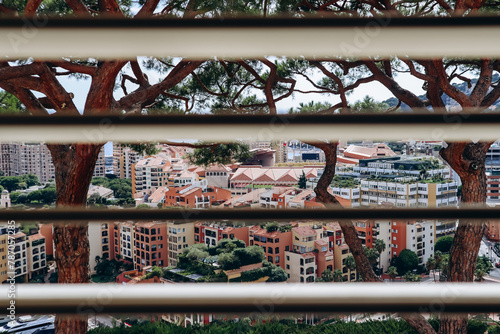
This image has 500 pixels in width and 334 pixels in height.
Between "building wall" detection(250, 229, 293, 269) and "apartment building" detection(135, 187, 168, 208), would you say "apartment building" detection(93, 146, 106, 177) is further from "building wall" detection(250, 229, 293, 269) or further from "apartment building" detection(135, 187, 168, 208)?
"building wall" detection(250, 229, 293, 269)

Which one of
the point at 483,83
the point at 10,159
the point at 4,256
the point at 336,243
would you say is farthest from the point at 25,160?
the point at 483,83

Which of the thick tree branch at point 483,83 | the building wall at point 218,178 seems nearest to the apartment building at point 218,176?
the building wall at point 218,178

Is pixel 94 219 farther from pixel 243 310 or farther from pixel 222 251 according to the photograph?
pixel 222 251

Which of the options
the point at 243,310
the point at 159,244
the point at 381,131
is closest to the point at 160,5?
the point at 159,244

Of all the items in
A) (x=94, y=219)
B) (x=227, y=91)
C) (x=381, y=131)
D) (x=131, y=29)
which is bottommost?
(x=94, y=219)

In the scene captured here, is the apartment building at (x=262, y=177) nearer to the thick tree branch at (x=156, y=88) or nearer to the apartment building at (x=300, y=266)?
the apartment building at (x=300, y=266)

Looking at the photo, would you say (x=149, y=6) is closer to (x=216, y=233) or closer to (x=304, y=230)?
(x=216, y=233)
